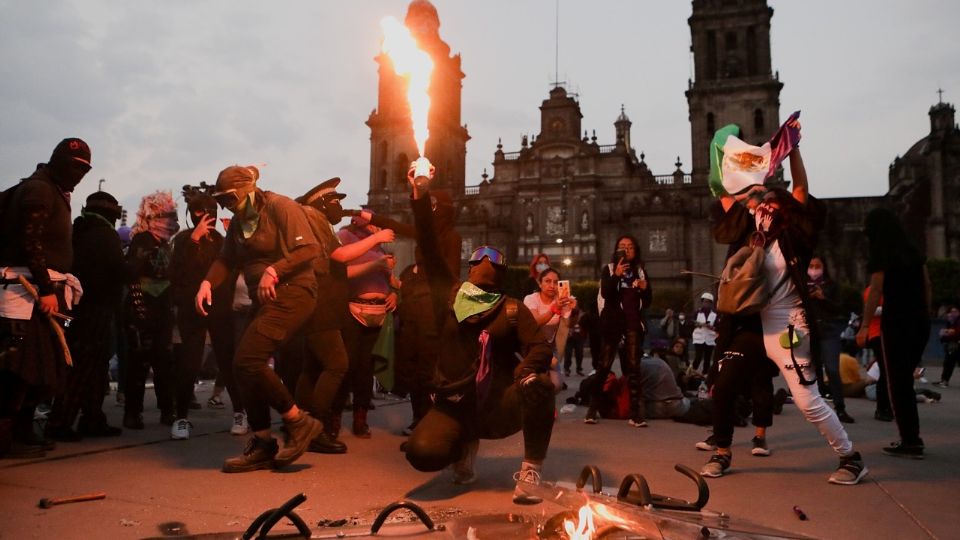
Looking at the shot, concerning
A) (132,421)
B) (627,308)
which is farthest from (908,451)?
(132,421)

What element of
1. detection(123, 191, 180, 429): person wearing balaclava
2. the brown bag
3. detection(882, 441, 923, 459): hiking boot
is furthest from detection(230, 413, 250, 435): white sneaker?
detection(882, 441, 923, 459): hiking boot

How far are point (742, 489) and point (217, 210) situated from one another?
464cm

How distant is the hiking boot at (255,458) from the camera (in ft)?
13.3

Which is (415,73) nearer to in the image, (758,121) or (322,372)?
(322,372)

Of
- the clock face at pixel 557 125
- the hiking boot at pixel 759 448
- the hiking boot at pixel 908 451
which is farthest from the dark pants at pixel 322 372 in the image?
the clock face at pixel 557 125

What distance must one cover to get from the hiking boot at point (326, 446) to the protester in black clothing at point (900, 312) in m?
4.04

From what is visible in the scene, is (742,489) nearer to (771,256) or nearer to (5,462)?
(771,256)

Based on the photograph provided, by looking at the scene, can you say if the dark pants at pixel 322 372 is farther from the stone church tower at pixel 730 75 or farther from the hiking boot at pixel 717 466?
the stone church tower at pixel 730 75

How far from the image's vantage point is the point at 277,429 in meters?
6.05

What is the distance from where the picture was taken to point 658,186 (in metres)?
55.2

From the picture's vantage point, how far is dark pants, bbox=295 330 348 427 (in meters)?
4.63

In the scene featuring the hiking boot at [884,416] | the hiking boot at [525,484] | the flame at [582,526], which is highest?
the flame at [582,526]

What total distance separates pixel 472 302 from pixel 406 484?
1.17 metres

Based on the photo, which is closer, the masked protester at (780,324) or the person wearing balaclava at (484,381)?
the person wearing balaclava at (484,381)
